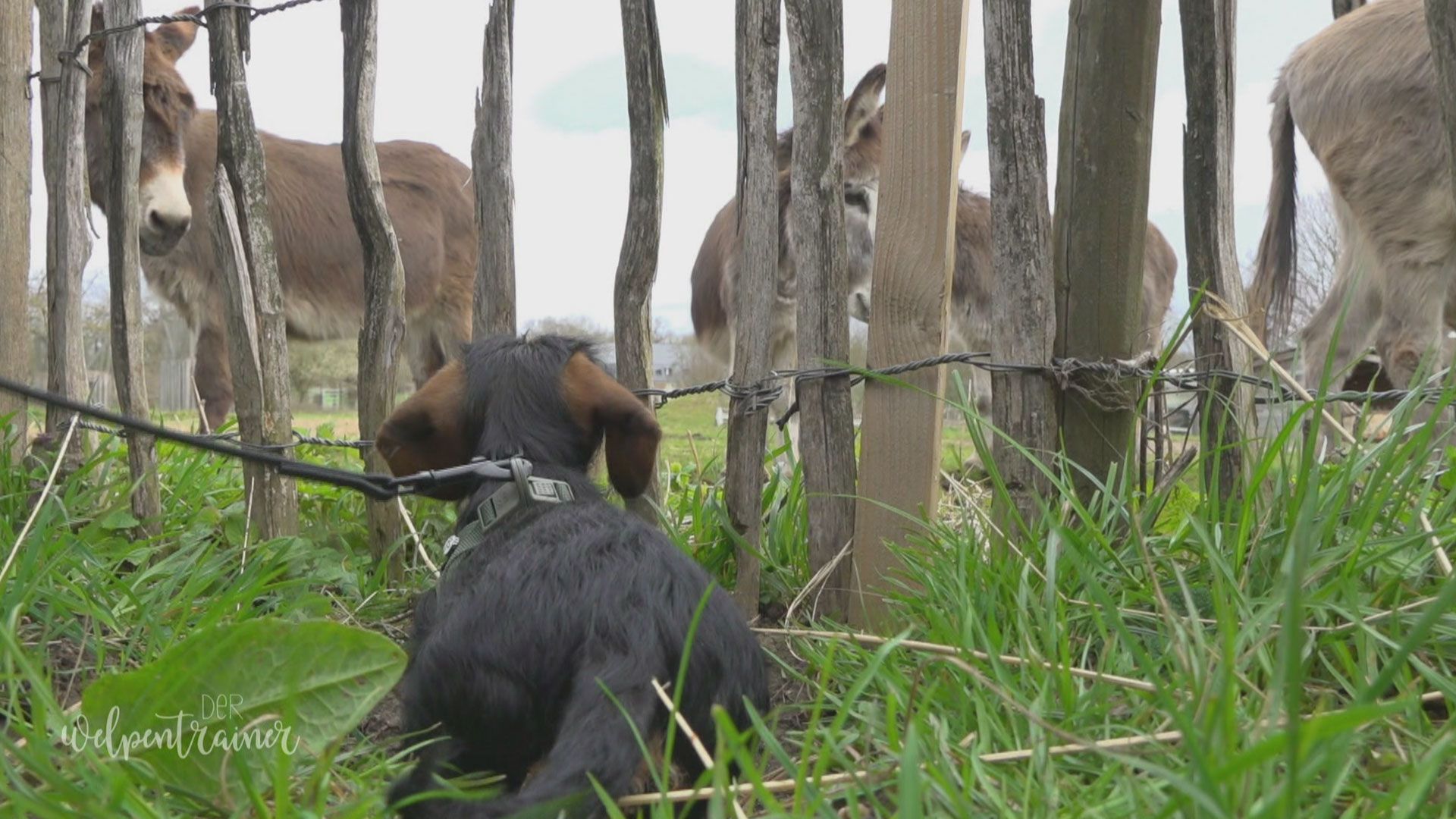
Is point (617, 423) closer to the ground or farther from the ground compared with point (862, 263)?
closer to the ground

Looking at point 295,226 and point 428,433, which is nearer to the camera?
point 428,433

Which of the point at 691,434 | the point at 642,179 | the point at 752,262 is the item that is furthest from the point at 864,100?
the point at 752,262

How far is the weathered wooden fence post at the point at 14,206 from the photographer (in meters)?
3.72

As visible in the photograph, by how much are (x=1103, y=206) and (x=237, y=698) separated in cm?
206

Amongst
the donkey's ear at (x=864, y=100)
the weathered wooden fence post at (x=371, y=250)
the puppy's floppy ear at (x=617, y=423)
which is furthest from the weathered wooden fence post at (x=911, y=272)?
the donkey's ear at (x=864, y=100)

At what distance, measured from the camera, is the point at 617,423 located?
2971 millimetres

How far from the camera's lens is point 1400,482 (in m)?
2.24

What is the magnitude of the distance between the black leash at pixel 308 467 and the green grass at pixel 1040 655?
28 centimetres

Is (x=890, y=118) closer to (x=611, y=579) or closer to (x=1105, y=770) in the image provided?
(x=611, y=579)

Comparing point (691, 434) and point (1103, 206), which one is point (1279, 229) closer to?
point (691, 434)

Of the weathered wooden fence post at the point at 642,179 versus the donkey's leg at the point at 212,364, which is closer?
the weathered wooden fence post at the point at 642,179

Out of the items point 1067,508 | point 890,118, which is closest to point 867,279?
point 890,118

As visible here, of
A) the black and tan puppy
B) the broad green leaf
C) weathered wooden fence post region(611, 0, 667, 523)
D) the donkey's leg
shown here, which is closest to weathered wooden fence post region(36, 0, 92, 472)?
weathered wooden fence post region(611, 0, 667, 523)

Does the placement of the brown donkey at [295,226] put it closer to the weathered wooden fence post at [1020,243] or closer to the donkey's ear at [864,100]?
the donkey's ear at [864,100]
